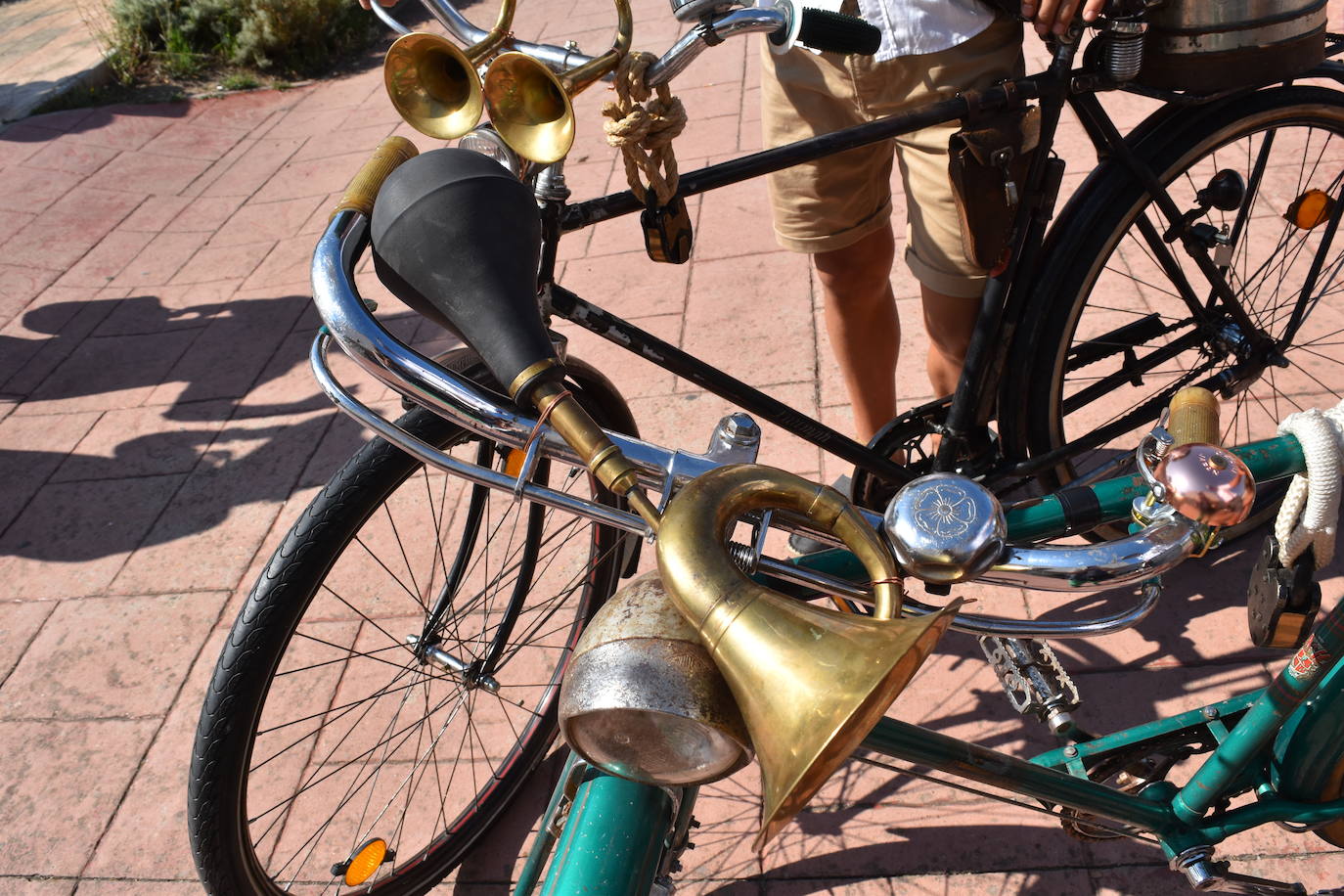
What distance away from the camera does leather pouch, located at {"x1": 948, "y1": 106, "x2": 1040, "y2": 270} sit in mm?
1590

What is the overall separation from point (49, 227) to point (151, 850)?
11.8ft

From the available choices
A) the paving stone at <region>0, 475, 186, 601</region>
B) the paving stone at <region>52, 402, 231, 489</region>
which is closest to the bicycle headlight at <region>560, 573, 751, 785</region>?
the paving stone at <region>0, 475, 186, 601</region>

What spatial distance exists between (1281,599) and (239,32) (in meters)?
6.45

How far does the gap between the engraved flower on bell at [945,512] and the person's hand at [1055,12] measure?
3.41ft

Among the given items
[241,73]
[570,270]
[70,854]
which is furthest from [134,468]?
[241,73]

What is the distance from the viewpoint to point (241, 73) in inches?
233

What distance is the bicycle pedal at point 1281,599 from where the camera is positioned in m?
1.11

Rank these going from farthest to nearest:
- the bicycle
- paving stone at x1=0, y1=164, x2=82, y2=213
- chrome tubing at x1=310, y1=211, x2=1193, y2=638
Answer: paving stone at x1=0, y1=164, x2=82, y2=213, the bicycle, chrome tubing at x1=310, y1=211, x2=1193, y2=638

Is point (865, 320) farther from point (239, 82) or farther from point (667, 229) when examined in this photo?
point (239, 82)

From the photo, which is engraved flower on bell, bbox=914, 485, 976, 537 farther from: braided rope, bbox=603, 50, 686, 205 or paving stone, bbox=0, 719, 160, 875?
paving stone, bbox=0, 719, 160, 875

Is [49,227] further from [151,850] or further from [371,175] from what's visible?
[371,175]

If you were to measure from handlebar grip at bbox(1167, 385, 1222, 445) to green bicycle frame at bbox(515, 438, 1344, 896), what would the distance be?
0.13 metres

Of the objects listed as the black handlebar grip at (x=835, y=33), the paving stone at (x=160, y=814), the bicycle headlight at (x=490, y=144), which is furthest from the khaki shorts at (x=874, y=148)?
the paving stone at (x=160, y=814)

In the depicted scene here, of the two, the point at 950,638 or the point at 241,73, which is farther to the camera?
the point at 241,73
